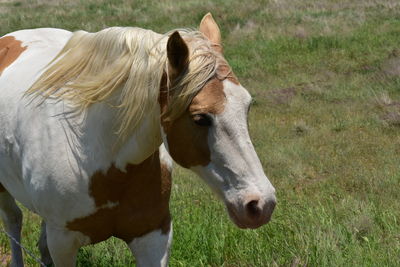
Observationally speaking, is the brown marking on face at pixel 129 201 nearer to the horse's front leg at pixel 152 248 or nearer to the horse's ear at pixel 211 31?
the horse's front leg at pixel 152 248

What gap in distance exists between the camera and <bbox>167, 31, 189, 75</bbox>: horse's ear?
2.22 meters

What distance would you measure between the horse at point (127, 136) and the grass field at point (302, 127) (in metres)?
0.87

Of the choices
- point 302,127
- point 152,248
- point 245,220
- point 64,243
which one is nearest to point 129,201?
point 152,248

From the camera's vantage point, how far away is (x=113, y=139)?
2625mm

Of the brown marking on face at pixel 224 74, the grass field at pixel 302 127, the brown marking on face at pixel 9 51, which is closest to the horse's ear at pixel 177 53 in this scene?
the brown marking on face at pixel 224 74

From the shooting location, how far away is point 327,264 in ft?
10.3

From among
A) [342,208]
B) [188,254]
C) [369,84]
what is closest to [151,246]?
[188,254]

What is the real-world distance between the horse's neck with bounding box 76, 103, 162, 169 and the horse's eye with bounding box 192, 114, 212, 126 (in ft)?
0.95

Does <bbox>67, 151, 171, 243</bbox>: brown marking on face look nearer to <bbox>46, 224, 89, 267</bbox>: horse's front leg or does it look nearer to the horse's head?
<bbox>46, 224, 89, 267</bbox>: horse's front leg

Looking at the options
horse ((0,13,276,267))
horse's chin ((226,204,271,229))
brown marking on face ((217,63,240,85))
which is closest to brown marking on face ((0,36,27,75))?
horse ((0,13,276,267))

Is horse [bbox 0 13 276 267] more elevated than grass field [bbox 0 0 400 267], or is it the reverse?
horse [bbox 0 13 276 267]

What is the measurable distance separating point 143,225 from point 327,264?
105 centimetres

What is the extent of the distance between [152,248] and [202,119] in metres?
0.91

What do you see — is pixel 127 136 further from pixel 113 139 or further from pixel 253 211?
pixel 253 211
